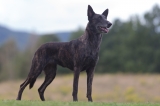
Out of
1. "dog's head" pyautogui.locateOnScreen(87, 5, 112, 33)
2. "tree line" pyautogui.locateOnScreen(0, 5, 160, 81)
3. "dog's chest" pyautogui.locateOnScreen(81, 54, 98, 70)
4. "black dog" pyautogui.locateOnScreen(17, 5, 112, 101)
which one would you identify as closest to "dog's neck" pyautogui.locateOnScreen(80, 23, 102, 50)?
"black dog" pyautogui.locateOnScreen(17, 5, 112, 101)

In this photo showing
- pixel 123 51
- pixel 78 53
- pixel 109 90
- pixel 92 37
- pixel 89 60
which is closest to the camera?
pixel 89 60

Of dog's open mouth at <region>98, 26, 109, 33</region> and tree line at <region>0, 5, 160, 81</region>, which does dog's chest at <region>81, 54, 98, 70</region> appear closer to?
dog's open mouth at <region>98, 26, 109, 33</region>

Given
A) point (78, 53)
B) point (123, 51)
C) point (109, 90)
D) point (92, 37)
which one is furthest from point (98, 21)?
point (123, 51)

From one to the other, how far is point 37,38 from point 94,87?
5531 cm

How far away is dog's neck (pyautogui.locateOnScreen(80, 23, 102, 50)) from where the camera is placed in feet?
51.4

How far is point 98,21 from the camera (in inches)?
619

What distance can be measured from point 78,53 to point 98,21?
124cm

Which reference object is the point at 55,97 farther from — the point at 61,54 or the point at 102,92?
the point at 61,54

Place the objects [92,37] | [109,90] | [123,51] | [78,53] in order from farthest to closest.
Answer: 1. [123,51]
2. [109,90]
3. [92,37]
4. [78,53]

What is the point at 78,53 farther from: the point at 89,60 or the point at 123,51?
the point at 123,51

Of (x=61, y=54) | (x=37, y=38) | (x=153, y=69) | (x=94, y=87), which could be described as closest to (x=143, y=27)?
(x=153, y=69)

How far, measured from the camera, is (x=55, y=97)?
1379 inches

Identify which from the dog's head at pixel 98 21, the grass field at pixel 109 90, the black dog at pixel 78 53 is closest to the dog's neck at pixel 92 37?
the black dog at pixel 78 53

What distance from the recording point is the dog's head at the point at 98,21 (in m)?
15.6
